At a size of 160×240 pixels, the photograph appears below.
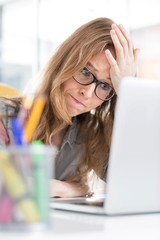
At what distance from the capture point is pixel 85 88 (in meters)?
1.63

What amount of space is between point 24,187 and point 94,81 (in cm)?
100

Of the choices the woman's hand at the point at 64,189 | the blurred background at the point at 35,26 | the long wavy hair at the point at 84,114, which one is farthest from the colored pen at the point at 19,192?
the blurred background at the point at 35,26

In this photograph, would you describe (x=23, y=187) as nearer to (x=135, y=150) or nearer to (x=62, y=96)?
(x=135, y=150)

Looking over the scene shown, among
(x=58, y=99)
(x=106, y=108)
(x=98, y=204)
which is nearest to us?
(x=98, y=204)

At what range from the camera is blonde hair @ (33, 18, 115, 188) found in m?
1.62

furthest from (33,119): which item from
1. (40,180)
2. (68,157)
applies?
(68,157)

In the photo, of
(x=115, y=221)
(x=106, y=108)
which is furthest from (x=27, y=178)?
(x=106, y=108)

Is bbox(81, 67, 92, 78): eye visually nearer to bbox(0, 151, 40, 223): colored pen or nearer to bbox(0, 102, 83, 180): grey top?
bbox(0, 102, 83, 180): grey top

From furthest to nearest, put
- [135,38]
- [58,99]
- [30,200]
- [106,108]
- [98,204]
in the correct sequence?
[135,38] → [106,108] → [58,99] → [98,204] → [30,200]

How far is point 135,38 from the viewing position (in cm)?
516

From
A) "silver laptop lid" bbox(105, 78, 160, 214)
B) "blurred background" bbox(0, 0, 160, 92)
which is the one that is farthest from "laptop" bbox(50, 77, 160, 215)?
"blurred background" bbox(0, 0, 160, 92)

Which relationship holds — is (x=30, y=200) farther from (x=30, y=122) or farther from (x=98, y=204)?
(x=98, y=204)

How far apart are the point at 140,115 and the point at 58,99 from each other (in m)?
0.74

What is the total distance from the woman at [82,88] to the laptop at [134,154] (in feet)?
1.90
